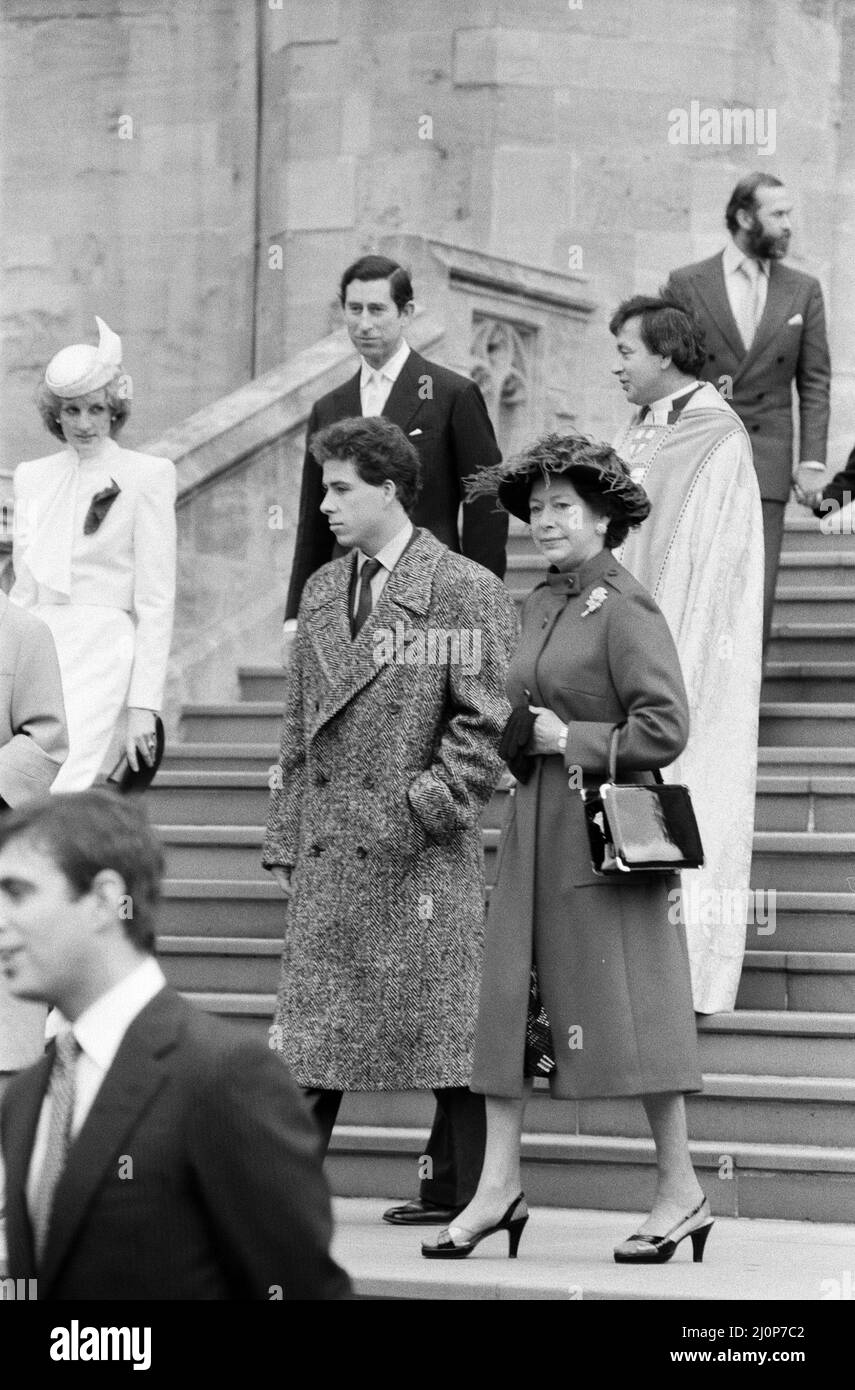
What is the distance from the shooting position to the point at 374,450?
22.9 ft

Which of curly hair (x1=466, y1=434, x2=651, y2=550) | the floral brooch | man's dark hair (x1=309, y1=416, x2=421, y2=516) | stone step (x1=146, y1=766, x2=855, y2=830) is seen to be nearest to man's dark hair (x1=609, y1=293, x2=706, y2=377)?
man's dark hair (x1=309, y1=416, x2=421, y2=516)

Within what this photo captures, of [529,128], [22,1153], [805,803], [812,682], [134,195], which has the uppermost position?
[529,128]

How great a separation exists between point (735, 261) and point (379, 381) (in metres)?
2.21

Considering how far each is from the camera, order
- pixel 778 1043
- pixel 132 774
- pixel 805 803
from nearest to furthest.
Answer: pixel 778 1043 → pixel 132 774 → pixel 805 803

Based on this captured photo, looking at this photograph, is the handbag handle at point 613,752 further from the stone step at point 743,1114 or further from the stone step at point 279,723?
the stone step at point 279,723

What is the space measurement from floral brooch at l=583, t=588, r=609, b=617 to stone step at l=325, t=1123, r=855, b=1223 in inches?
64.8

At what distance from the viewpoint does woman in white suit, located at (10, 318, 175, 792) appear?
8.14 m

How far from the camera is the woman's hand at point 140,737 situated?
7.98 m

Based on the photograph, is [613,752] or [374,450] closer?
[613,752]

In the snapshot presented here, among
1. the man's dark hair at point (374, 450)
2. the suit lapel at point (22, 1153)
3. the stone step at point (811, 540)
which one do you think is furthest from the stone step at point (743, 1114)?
the stone step at point (811, 540)

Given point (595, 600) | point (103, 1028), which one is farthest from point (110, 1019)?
point (595, 600)

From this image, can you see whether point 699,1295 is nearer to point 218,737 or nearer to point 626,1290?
point 626,1290

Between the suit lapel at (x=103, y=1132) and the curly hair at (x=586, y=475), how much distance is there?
3.54 m

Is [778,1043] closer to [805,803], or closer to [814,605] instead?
[805,803]
